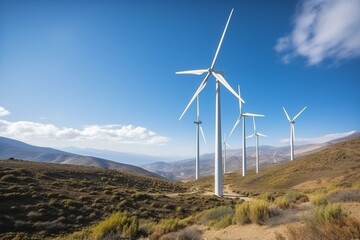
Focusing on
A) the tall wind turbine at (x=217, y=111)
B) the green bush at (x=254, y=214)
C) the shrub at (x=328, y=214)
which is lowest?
A: the green bush at (x=254, y=214)

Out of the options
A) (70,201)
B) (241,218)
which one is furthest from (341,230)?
(70,201)

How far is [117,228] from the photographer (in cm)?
1590

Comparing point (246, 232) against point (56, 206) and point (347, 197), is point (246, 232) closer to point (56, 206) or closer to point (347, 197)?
point (347, 197)

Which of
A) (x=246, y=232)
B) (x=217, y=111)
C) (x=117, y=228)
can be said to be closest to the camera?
(x=246, y=232)

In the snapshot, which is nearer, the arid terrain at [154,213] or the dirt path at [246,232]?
the arid terrain at [154,213]

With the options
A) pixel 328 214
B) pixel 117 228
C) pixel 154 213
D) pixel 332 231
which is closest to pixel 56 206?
pixel 154 213

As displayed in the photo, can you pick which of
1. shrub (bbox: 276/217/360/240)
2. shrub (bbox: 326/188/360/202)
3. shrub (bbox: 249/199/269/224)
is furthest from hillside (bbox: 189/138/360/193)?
shrub (bbox: 276/217/360/240)

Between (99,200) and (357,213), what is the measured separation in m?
24.2

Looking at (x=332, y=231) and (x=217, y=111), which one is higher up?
(x=217, y=111)

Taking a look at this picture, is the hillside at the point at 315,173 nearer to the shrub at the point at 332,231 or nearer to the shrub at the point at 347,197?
the shrub at the point at 347,197

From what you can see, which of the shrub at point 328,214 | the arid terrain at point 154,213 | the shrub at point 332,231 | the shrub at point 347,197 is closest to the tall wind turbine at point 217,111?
the arid terrain at point 154,213

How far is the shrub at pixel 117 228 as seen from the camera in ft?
50.1

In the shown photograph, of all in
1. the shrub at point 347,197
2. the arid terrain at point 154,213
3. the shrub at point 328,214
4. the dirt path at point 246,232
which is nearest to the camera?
the shrub at point 328,214

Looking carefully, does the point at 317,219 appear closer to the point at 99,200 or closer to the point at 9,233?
the point at 9,233
